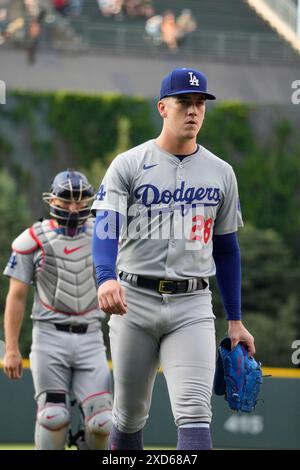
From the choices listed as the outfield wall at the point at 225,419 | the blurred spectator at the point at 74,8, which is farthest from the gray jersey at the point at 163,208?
the blurred spectator at the point at 74,8

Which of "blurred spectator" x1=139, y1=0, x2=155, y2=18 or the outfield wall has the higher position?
"blurred spectator" x1=139, y1=0, x2=155, y2=18

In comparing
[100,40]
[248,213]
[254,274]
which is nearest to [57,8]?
[100,40]

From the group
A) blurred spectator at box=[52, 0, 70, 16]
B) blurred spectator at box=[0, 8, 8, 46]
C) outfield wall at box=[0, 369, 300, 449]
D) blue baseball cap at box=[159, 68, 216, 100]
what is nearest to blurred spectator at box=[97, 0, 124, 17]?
blurred spectator at box=[52, 0, 70, 16]

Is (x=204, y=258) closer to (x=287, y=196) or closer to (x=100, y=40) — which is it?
(x=287, y=196)

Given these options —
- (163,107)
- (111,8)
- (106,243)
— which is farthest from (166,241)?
(111,8)

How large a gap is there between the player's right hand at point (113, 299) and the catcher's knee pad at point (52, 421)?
Answer: 2220 mm

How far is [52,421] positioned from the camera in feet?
24.7

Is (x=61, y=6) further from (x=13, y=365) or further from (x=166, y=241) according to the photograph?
(x=166, y=241)

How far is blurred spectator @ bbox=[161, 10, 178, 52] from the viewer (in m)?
25.6

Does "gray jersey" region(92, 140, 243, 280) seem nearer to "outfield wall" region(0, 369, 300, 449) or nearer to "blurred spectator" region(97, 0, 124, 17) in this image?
"outfield wall" region(0, 369, 300, 449)

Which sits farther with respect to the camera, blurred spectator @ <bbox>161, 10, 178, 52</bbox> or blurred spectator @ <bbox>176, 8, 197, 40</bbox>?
blurred spectator @ <bbox>176, 8, 197, 40</bbox>

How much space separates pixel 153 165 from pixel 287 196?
18.5 m

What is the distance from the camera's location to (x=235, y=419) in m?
12.5

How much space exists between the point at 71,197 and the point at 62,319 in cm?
85
